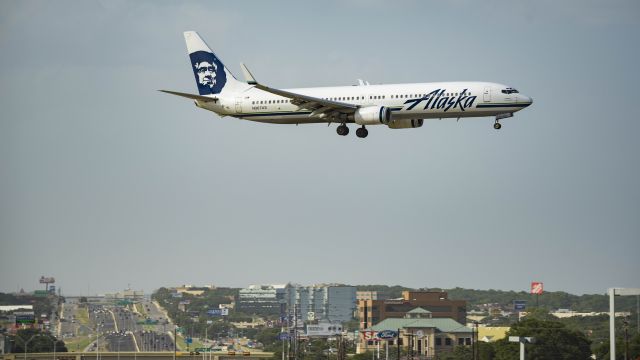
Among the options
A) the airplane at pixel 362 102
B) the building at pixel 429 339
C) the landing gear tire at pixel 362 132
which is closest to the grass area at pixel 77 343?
the building at pixel 429 339

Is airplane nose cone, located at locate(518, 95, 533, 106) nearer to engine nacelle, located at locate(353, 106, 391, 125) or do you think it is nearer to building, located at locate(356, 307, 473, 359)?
engine nacelle, located at locate(353, 106, 391, 125)

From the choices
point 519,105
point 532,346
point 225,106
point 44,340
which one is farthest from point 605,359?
point 44,340

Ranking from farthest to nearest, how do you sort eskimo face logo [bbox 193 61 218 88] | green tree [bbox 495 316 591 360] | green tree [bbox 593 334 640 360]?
1. green tree [bbox 495 316 591 360]
2. green tree [bbox 593 334 640 360]
3. eskimo face logo [bbox 193 61 218 88]

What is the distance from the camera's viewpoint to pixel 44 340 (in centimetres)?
16475

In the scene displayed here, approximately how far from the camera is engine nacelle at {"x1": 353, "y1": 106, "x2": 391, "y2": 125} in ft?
288

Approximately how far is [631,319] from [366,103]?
6713 cm

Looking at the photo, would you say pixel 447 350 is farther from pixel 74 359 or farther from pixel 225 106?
pixel 225 106

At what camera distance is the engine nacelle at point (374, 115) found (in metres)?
87.8

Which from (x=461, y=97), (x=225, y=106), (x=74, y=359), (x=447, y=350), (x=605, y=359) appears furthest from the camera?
(x=447, y=350)

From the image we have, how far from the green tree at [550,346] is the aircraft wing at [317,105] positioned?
48.1m

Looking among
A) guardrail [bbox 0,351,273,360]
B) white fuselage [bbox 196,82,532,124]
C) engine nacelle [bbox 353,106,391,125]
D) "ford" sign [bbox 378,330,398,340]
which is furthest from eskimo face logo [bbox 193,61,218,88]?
"ford" sign [bbox 378,330,398,340]

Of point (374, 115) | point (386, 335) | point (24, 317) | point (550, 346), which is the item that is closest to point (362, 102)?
point (374, 115)

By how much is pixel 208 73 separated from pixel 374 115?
22881 millimetres

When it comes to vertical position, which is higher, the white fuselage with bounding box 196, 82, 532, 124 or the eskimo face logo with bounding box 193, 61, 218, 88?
the eskimo face logo with bounding box 193, 61, 218, 88
